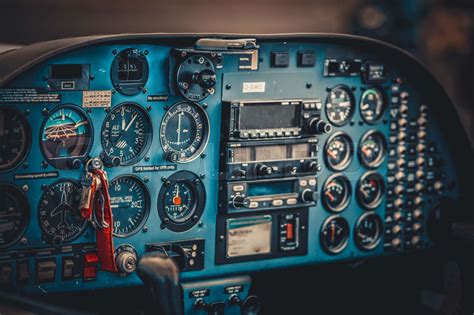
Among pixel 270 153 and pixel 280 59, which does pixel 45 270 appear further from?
pixel 280 59

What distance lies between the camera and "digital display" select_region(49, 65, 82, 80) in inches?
195

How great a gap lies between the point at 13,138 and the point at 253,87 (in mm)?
1450

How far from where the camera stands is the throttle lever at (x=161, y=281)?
449cm

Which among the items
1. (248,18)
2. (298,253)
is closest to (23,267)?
(298,253)

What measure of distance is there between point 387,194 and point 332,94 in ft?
2.68

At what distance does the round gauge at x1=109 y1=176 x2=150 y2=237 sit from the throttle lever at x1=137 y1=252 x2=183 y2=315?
797mm

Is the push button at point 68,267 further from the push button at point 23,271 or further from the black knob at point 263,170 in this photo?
the black knob at point 263,170

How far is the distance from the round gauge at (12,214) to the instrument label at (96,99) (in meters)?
0.58

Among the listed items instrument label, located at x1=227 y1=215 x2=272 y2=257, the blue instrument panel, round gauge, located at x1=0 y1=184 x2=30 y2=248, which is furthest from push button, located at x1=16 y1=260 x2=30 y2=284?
instrument label, located at x1=227 y1=215 x2=272 y2=257

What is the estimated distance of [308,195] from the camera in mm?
5852

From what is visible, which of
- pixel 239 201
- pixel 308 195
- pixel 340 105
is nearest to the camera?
pixel 239 201

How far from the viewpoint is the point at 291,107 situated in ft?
18.7

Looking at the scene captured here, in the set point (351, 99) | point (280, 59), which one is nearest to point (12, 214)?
point (280, 59)

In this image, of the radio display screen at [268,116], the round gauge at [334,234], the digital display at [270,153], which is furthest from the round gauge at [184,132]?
the round gauge at [334,234]
